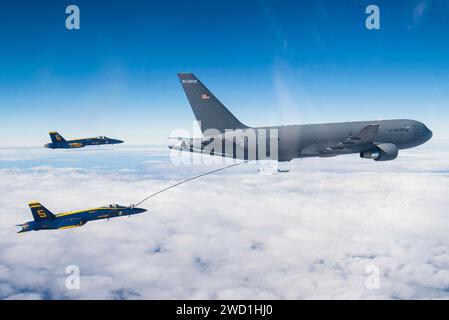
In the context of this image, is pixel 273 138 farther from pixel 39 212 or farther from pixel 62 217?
pixel 39 212

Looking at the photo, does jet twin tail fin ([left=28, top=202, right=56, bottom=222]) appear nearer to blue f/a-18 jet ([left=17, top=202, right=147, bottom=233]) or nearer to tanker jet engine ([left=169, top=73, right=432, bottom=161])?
blue f/a-18 jet ([left=17, top=202, right=147, bottom=233])

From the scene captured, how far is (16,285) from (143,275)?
62.2 meters

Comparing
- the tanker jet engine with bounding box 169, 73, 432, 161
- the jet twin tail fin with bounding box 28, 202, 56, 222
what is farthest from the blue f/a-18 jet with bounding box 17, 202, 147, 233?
the tanker jet engine with bounding box 169, 73, 432, 161

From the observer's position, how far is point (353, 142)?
123ft

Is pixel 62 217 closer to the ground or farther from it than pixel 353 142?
closer to the ground

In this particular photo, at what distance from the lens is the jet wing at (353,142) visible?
36.6 meters

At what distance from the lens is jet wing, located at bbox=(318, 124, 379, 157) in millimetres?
36594

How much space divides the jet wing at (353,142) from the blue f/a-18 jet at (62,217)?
91.1 feet

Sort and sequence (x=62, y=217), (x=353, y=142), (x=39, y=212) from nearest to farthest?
1. (x=39, y=212)
2. (x=62, y=217)
3. (x=353, y=142)

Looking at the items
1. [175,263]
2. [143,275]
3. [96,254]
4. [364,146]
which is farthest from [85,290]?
[364,146]

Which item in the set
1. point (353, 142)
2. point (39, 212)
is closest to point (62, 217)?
point (39, 212)

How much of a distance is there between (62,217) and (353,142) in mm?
35107

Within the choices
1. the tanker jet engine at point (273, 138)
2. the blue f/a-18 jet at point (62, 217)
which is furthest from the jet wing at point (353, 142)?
the blue f/a-18 jet at point (62, 217)

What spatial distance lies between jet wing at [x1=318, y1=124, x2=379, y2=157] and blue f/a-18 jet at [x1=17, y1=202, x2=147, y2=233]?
Answer: 27780mm
